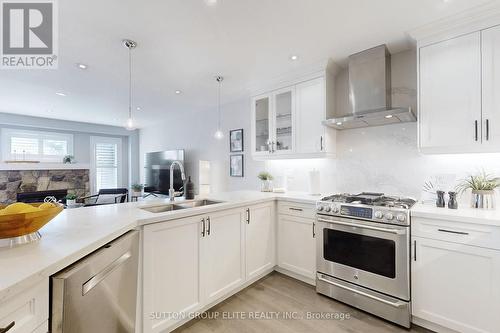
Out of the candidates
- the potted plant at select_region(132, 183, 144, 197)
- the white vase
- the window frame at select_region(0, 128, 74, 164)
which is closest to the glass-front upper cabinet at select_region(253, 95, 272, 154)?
the white vase

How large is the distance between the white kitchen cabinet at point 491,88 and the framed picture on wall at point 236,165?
117 inches

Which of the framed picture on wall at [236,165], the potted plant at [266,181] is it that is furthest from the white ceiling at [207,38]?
the potted plant at [266,181]

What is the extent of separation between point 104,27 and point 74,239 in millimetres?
1792

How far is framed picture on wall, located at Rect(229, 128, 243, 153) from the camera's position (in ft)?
13.0

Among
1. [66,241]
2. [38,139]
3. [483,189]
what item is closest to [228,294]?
[66,241]

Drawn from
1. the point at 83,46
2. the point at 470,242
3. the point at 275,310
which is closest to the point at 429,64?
the point at 470,242

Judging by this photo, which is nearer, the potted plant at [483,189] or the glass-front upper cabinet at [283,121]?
the potted plant at [483,189]

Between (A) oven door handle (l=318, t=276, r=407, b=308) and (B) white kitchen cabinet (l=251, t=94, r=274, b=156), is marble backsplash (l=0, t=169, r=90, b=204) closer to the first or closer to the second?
(B) white kitchen cabinet (l=251, t=94, r=274, b=156)

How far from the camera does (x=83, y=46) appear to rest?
2.22 metres

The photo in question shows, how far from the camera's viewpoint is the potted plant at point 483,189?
184cm

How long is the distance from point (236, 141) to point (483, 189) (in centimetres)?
316

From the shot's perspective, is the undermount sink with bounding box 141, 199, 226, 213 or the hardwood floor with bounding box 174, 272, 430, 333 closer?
the hardwood floor with bounding box 174, 272, 430, 333

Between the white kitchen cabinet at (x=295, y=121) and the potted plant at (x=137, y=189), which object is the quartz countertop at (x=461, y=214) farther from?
the potted plant at (x=137, y=189)

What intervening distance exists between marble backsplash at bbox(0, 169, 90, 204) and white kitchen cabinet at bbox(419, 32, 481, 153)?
721 centimetres
